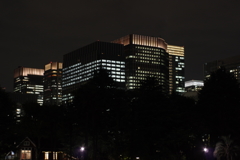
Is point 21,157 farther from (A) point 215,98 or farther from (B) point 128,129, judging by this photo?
(A) point 215,98

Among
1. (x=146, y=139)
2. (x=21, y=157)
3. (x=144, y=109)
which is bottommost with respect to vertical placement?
(x=21, y=157)

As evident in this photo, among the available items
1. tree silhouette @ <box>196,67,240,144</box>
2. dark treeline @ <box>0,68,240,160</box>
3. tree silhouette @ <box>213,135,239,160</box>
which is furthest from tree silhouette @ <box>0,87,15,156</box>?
tree silhouette @ <box>213,135,239,160</box>

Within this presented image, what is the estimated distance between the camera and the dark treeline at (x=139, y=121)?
221ft

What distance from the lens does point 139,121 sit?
6844 centimetres

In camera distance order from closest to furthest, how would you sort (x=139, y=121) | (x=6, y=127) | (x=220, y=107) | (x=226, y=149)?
(x=6, y=127) → (x=139, y=121) → (x=226, y=149) → (x=220, y=107)

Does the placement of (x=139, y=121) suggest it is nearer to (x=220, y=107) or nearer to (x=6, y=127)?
(x=220, y=107)

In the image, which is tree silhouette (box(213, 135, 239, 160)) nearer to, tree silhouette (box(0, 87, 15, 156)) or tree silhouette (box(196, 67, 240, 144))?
tree silhouette (box(196, 67, 240, 144))

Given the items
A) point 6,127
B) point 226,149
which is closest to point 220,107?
point 226,149

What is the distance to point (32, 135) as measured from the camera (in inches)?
3671

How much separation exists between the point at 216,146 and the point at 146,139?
566 inches

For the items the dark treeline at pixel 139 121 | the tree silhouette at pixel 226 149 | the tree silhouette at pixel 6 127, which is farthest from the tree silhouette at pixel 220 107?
the tree silhouette at pixel 6 127

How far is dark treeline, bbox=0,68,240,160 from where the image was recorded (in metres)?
67.4

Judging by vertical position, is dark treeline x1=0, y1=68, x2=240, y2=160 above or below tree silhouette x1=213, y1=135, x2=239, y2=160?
above

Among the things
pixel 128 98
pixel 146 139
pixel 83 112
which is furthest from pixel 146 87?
pixel 83 112
